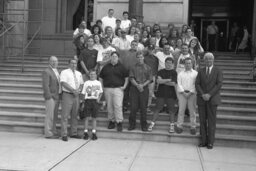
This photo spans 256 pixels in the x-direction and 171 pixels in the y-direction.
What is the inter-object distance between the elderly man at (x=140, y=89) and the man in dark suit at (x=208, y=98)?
1.36 m

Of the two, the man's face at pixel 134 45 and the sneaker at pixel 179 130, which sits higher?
the man's face at pixel 134 45

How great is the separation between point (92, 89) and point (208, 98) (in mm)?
2736

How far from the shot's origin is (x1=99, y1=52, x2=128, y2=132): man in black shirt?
9414mm

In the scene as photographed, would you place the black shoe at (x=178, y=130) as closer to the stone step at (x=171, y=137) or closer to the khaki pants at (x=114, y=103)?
the stone step at (x=171, y=137)

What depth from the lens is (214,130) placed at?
28.2 feet

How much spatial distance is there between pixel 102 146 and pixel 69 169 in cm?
183

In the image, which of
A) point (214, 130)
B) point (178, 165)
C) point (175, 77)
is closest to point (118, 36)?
point (175, 77)

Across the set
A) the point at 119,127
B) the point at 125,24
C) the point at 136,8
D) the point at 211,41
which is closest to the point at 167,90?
the point at 119,127

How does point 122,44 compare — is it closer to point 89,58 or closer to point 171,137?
point 89,58

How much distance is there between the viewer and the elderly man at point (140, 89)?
30.8 ft

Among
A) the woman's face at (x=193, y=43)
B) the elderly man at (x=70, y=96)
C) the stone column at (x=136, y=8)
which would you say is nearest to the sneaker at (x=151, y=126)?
the elderly man at (x=70, y=96)

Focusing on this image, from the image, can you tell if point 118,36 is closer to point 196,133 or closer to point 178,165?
point 196,133

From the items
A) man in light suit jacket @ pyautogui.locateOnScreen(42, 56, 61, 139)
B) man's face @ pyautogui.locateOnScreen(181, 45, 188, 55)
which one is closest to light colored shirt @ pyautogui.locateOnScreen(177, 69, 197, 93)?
man's face @ pyautogui.locateOnScreen(181, 45, 188, 55)

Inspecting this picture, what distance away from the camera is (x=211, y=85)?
28.4ft
